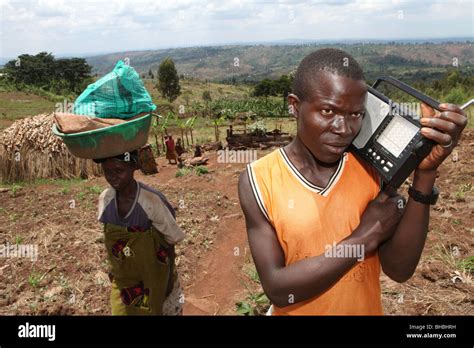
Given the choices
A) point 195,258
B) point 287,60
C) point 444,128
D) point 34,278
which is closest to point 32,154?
point 34,278

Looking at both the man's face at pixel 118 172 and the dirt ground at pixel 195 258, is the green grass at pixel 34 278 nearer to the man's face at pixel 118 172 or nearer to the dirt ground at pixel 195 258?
the dirt ground at pixel 195 258

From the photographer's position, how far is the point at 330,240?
4.15ft

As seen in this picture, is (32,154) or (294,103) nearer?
(294,103)

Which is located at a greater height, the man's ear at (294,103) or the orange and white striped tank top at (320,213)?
the man's ear at (294,103)

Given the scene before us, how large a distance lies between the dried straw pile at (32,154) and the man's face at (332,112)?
9.26m

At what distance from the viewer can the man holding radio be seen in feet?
3.92

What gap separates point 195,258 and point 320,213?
3631 mm

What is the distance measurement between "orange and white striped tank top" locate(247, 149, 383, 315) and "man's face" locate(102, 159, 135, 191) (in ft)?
2.90

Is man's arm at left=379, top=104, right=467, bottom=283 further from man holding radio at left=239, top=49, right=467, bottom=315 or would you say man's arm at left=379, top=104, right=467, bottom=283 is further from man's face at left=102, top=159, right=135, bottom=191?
man's face at left=102, top=159, right=135, bottom=191

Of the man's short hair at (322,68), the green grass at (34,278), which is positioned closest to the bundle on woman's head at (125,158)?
the man's short hair at (322,68)

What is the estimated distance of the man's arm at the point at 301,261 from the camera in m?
1.18

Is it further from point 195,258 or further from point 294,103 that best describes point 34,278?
point 294,103

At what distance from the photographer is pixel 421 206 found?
47.2 inches

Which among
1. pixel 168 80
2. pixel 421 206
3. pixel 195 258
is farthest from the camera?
pixel 168 80
